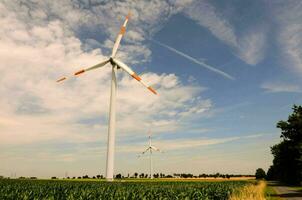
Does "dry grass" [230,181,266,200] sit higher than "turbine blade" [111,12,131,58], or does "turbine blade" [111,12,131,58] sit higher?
"turbine blade" [111,12,131,58]

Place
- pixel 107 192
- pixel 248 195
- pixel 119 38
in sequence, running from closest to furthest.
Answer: pixel 107 192 → pixel 248 195 → pixel 119 38

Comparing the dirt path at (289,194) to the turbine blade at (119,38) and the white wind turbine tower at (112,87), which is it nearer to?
the white wind turbine tower at (112,87)

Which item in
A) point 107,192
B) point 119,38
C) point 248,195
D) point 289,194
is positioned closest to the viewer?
point 107,192

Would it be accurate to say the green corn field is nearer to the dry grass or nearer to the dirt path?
the dry grass

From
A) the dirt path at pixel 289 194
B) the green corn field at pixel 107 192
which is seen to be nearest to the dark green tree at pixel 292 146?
the dirt path at pixel 289 194

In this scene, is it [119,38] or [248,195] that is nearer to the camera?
[248,195]

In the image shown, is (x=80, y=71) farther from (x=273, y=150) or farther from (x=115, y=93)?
(x=273, y=150)

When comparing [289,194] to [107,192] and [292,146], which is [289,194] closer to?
[292,146]

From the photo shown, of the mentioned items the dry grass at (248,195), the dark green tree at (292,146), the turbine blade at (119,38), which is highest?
the turbine blade at (119,38)

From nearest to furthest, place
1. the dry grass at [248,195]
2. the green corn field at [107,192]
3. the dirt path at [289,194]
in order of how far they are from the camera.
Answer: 1. the green corn field at [107,192]
2. the dry grass at [248,195]
3. the dirt path at [289,194]

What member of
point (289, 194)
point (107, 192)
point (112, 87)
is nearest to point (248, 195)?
point (107, 192)

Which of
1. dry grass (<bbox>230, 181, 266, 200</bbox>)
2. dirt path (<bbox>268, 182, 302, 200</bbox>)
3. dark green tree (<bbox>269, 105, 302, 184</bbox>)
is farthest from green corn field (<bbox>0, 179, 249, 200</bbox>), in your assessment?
dark green tree (<bbox>269, 105, 302, 184</bbox>)

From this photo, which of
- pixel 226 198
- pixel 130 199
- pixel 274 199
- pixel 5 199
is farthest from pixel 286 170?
pixel 5 199
